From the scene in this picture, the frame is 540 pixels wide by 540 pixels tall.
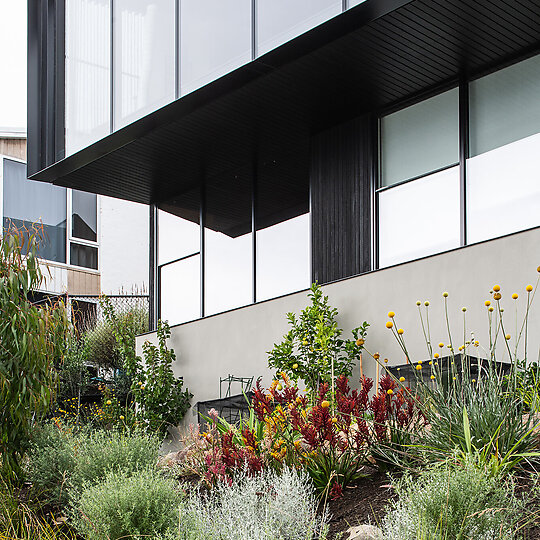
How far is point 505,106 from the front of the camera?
7559mm

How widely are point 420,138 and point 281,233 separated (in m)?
2.54

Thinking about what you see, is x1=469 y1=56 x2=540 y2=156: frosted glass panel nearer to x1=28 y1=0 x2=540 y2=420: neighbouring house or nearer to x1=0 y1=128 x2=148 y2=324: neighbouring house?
x1=28 y1=0 x2=540 y2=420: neighbouring house

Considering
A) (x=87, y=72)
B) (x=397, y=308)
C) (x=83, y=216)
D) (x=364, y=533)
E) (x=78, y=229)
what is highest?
(x=87, y=72)

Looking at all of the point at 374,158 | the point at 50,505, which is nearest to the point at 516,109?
the point at 374,158

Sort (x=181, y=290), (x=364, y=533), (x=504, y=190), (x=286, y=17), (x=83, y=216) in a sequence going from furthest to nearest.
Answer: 1. (x=83, y=216)
2. (x=181, y=290)
3. (x=286, y=17)
4. (x=504, y=190)
5. (x=364, y=533)

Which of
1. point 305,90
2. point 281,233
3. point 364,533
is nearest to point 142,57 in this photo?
point 305,90

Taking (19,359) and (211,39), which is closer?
(19,359)

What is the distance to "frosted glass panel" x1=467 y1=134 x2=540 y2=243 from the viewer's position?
23.5ft

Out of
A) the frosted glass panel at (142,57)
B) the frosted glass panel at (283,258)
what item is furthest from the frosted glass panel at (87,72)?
the frosted glass panel at (283,258)

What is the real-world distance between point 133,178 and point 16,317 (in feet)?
15.2

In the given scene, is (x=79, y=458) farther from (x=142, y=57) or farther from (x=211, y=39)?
(x=142, y=57)

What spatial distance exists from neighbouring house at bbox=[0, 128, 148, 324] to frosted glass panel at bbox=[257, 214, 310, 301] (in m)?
7.86

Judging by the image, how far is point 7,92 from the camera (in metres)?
22.4

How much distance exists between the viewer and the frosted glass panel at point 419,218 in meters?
7.87
